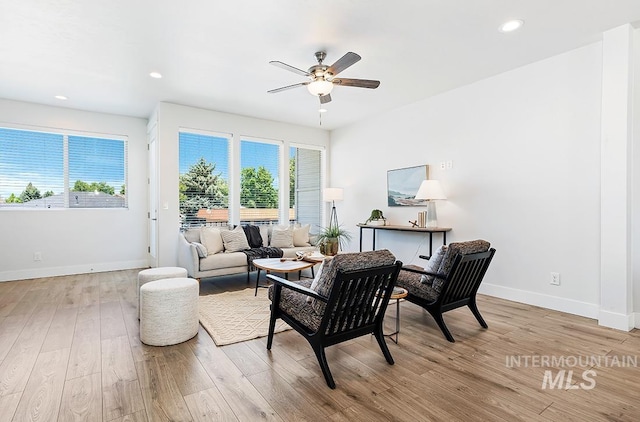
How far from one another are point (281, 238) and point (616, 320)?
4300mm

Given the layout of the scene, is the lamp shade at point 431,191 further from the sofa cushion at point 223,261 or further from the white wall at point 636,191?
the sofa cushion at point 223,261

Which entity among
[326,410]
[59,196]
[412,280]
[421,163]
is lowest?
[326,410]

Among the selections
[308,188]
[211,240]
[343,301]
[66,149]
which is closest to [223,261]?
[211,240]

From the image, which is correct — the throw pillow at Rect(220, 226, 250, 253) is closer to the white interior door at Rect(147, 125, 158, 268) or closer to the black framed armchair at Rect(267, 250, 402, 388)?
the white interior door at Rect(147, 125, 158, 268)

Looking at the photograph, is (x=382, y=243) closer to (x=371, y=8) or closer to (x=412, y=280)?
(x=412, y=280)

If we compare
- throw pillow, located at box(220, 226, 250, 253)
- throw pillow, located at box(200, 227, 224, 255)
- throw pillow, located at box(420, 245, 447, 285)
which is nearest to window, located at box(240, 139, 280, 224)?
throw pillow, located at box(220, 226, 250, 253)

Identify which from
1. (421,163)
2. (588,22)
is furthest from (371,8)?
(421,163)

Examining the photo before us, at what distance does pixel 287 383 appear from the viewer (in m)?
2.08

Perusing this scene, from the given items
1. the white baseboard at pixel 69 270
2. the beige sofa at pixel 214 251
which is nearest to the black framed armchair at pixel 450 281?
the beige sofa at pixel 214 251

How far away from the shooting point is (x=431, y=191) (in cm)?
445

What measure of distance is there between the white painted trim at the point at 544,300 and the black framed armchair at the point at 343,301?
8.09ft

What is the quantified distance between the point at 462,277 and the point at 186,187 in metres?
4.60

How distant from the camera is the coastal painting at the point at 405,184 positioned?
16.6 feet

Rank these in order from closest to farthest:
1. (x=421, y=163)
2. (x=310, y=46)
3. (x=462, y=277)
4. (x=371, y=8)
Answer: (x=371, y=8), (x=462, y=277), (x=310, y=46), (x=421, y=163)
